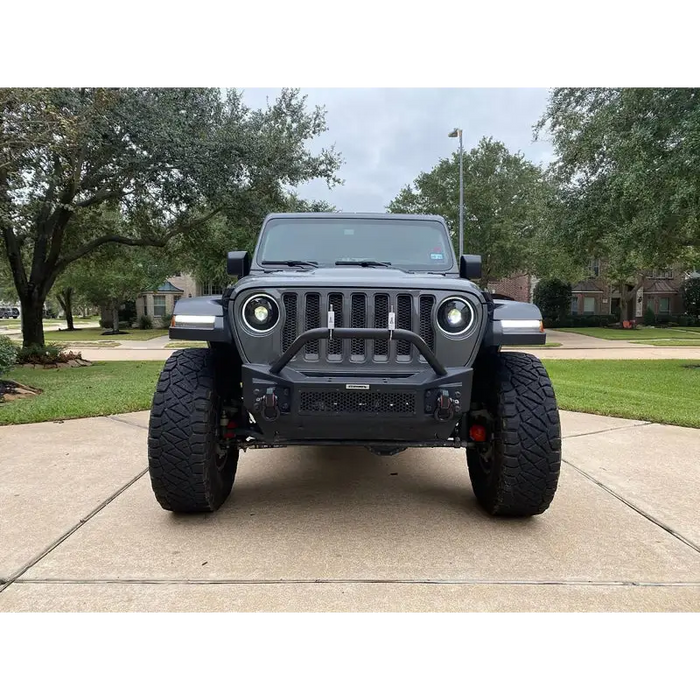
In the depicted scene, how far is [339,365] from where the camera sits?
301 centimetres

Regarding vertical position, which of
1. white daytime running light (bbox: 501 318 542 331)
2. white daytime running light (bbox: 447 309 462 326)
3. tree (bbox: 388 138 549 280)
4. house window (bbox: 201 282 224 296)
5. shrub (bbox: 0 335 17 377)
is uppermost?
tree (bbox: 388 138 549 280)

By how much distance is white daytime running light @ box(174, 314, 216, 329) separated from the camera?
10.4 feet

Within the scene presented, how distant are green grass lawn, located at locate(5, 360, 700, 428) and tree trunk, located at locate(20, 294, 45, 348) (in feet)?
5.50

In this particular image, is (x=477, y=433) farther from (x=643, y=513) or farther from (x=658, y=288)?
(x=658, y=288)

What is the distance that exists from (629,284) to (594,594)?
35881 mm

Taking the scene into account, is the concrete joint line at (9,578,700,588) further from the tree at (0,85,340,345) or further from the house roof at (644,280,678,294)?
the house roof at (644,280,678,294)

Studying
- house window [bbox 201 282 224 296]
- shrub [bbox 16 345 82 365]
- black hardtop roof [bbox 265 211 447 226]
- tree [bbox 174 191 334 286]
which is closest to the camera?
black hardtop roof [bbox 265 211 447 226]

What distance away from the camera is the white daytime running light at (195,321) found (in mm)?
3160

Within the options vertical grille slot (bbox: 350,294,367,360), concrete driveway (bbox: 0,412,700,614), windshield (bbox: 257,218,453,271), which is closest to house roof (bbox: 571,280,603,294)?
concrete driveway (bbox: 0,412,700,614)

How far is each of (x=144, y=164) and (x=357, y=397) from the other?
9264 mm

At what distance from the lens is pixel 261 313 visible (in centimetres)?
303

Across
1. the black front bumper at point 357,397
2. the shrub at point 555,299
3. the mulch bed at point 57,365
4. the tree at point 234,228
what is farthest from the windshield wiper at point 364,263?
the shrub at point 555,299

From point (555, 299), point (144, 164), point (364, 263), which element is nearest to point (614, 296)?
point (555, 299)
